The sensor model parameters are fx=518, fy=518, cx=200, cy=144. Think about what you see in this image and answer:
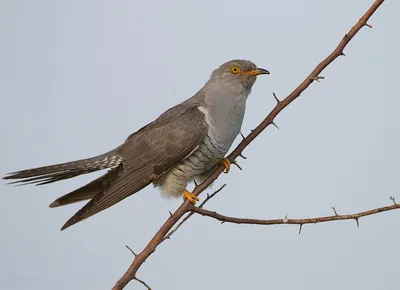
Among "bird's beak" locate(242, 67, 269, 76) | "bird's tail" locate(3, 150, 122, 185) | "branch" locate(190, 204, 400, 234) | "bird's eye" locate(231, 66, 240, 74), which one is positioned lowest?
"branch" locate(190, 204, 400, 234)

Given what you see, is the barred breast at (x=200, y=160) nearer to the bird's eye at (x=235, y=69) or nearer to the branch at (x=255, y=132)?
the bird's eye at (x=235, y=69)

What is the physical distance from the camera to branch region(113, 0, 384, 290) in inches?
82.0

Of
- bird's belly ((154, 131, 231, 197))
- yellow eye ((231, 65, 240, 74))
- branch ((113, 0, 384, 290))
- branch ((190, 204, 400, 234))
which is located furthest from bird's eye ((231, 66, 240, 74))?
branch ((190, 204, 400, 234))

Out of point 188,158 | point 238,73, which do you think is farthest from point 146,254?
point 238,73

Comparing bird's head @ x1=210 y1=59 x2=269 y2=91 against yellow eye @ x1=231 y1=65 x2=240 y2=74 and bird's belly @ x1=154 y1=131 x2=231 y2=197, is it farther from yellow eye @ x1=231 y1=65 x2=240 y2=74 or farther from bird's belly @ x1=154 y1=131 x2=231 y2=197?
bird's belly @ x1=154 y1=131 x2=231 y2=197

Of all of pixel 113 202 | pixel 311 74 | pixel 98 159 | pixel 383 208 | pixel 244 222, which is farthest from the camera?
pixel 98 159

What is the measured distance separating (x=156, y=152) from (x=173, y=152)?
0.14 metres

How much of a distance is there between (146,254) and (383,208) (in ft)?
3.16

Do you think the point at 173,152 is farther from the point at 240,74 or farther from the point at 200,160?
the point at 240,74

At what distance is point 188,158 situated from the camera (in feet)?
11.4

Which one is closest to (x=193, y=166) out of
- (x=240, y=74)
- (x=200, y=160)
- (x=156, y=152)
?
(x=200, y=160)

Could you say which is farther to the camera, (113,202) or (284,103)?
(113,202)

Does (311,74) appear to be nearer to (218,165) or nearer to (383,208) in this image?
(383,208)

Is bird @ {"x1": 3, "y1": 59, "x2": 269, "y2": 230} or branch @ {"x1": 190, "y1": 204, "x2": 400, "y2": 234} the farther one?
bird @ {"x1": 3, "y1": 59, "x2": 269, "y2": 230}
